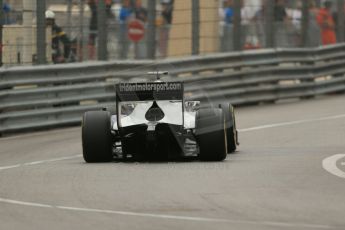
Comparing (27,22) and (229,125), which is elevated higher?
(27,22)

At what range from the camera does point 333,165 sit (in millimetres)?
12461

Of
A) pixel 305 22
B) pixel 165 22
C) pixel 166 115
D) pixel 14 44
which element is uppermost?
pixel 165 22

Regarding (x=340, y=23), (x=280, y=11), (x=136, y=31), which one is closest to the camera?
(x=136, y=31)

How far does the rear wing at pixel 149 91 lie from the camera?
12.7 metres

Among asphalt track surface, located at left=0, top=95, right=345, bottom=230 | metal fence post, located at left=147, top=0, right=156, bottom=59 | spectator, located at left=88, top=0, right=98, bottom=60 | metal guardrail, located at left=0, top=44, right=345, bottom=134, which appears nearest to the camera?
asphalt track surface, located at left=0, top=95, right=345, bottom=230

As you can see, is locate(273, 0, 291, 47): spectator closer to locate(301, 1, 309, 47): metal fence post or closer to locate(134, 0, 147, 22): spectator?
locate(301, 1, 309, 47): metal fence post

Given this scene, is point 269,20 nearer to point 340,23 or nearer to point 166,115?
point 340,23

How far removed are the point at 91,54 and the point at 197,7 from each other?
2815mm

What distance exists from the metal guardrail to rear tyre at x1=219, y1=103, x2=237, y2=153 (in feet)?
1.05

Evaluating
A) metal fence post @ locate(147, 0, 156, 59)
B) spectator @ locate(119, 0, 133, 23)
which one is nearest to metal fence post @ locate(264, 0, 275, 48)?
metal fence post @ locate(147, 0, 156, 59)

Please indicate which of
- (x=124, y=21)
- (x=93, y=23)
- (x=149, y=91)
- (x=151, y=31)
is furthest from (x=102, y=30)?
(x=149, y=91)

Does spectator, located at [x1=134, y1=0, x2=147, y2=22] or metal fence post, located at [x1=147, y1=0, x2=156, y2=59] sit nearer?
spectator, located at [x1=134, y1=0, x2=147, y2=22]

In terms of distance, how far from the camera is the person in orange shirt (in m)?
26.1

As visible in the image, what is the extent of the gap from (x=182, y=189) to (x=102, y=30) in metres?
10.2
